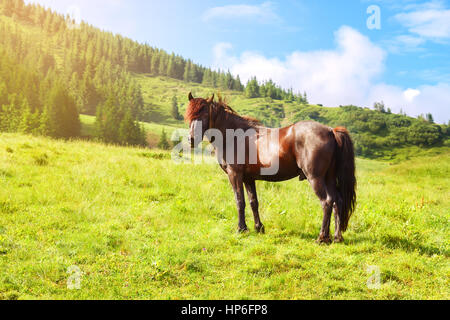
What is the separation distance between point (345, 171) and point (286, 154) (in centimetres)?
136

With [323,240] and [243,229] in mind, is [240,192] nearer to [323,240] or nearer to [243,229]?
[243,229]

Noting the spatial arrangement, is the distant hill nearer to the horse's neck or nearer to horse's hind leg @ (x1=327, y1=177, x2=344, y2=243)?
the horse's neck

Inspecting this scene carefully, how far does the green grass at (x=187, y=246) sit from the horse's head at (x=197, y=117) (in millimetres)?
2337

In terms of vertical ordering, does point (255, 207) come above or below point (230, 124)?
below

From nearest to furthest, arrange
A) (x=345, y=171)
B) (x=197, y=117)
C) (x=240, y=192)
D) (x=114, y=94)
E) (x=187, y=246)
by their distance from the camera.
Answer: (x=187, y=246)
(x=345, y=171)
(x=197, y=117)
(x=240, y=192)
(x=114, y=94)

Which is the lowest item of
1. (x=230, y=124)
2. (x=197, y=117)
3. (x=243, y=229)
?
(x=243, y=229)

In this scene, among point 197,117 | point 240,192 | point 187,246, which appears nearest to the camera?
point 187,246

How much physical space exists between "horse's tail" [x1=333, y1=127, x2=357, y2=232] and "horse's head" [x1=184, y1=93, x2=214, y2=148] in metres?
3.02

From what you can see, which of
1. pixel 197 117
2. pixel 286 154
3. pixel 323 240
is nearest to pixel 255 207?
pixel 286 154

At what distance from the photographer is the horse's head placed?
7.48 m

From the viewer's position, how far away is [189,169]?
49.8 feet

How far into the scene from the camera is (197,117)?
7516 mm
